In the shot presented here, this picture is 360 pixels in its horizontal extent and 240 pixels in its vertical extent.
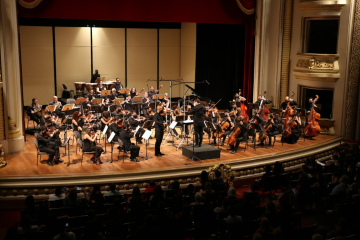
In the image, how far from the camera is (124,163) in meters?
10.2

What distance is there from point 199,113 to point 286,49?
542 centimetres

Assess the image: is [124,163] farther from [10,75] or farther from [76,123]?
[10,75]

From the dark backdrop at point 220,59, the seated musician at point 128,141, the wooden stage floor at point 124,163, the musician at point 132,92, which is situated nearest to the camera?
the wooden stage floor at point 124,163

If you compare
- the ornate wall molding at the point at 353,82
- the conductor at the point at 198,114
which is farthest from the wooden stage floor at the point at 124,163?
the ornate wall molding at the point at 353,82

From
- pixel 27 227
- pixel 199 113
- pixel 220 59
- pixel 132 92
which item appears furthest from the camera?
pixel 220 59

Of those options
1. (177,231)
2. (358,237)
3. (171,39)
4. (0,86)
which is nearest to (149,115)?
(0,86)

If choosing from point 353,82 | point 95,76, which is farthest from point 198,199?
point 95,76

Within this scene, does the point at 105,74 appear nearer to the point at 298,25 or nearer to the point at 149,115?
the point at 149,115

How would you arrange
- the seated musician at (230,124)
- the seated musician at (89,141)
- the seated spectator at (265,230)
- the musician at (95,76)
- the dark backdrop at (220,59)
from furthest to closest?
the musician at (95,76) < the dark backdrop at (220,59) < the seated musician at (230,124) < the seated musician at (89,141) < the seated spectator at (265,230)

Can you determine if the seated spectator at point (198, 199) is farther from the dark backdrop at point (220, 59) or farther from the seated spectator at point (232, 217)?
the dark backdrop at point (220, 59)

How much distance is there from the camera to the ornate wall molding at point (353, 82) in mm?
12961

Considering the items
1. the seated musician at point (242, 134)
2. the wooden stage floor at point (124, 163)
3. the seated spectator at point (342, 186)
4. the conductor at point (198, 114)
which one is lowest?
the wooden stage floor at point (124, 163)

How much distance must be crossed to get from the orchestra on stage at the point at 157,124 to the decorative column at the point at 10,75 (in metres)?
0.78

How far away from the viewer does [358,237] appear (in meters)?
5.60
